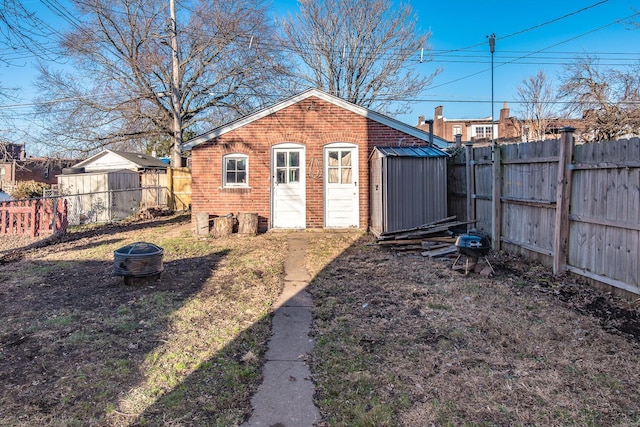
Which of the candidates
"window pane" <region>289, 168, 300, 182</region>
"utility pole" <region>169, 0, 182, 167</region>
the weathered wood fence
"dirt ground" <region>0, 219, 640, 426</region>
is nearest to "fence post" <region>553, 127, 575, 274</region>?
the weathered wood fence

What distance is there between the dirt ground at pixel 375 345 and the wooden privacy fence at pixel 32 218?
4047 millimetres

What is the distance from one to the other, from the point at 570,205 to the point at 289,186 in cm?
728

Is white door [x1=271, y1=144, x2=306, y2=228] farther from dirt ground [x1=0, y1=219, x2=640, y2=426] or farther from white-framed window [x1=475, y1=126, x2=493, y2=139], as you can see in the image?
white-framed window [x1=475, y1=126, x2=493, y2=139]

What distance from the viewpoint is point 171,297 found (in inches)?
229

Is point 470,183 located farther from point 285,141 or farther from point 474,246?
point 285,141

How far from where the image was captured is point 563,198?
6.06 meters

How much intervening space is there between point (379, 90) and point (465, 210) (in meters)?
16.1

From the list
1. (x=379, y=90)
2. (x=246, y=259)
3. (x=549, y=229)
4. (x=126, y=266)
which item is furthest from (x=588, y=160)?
(x=379, y=90)

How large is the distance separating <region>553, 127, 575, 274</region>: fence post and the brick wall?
5490 mm

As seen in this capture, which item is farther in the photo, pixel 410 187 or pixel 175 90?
pixel 175 90

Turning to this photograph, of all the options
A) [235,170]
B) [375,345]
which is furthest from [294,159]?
[375,345]

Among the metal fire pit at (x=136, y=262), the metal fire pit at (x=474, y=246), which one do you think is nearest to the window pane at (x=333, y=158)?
the metal fire pit at (x=474, y=246)

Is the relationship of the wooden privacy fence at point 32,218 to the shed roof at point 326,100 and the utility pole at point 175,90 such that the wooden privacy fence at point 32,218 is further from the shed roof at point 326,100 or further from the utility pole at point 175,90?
the utility pole at point 175,90

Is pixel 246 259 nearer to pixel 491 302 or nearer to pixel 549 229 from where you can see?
pixel 491 302
